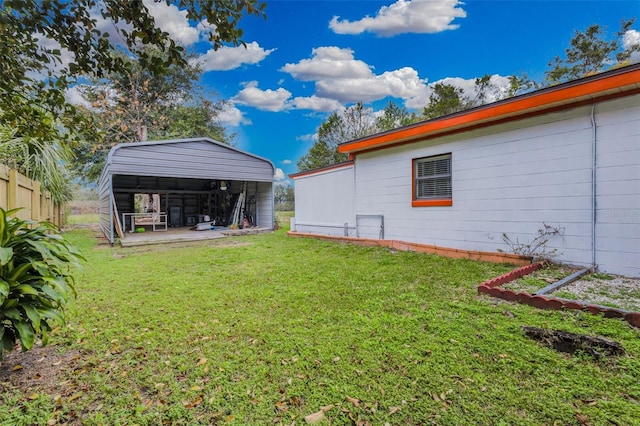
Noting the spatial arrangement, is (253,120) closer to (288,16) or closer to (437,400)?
(288,16)

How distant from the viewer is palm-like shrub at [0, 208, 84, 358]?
187 cm

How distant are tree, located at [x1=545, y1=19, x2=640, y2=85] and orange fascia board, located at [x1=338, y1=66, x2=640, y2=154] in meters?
14.2

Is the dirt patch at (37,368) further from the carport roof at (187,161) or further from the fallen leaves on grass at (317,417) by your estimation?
the carport roof at (187,161)

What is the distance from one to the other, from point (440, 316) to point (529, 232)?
301 cm

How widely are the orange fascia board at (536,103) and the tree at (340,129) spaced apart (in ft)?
45.4

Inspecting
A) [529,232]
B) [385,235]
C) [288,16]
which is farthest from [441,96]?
[529,232]

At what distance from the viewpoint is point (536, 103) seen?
14.4ft

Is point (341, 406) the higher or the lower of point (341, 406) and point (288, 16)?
the lower

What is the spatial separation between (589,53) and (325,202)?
55.8 ft

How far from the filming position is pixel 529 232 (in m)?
4.73

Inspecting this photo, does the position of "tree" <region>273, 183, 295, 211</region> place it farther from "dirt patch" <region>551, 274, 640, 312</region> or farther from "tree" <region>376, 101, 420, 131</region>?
"dirt patch" <region>551, 274, 640, 312</region>

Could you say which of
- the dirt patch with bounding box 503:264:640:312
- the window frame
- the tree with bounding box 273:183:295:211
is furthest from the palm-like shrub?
the tree with bounding box 273:183:295:211

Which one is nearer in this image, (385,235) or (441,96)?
(385,235)

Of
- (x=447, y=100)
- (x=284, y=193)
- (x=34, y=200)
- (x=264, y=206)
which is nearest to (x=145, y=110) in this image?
(x=264, y=206)
